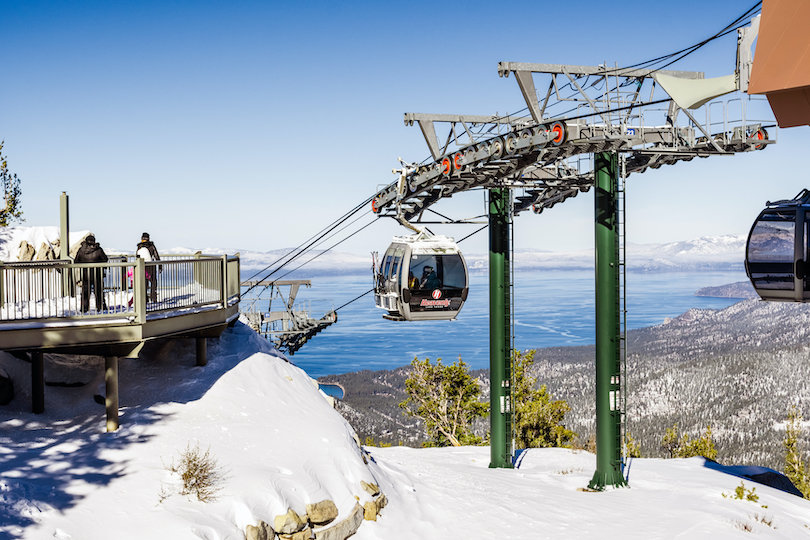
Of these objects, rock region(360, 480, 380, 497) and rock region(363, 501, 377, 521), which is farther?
rock region(360, 480, 380, 497)

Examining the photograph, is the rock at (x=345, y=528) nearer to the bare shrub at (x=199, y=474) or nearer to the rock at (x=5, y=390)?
the bare shrub at (x=199, y=474)

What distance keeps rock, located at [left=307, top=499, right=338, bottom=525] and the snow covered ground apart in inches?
7.4

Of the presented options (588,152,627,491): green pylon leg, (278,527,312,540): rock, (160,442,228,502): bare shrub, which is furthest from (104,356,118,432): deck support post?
(588,152,627,491): green pylon leg

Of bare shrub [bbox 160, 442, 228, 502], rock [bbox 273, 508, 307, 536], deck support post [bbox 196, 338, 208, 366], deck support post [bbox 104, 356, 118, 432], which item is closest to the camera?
bare shrub [bbox 160, 442, 228, 502]

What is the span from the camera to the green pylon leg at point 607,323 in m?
15.4

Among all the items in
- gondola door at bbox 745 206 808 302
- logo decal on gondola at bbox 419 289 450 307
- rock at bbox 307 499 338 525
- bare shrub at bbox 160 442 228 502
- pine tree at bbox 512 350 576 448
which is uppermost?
gondola door at bbox 745 206 808 302

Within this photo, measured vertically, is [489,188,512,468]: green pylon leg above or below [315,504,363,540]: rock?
above

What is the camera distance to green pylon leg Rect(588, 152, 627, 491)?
1541 cm

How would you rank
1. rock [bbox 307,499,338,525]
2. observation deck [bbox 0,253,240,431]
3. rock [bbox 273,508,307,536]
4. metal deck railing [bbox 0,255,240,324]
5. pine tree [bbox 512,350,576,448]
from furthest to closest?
→ pine tree [bbox 512,350,576,448] < metal deck railing [bbox 0,255,240,324] < observation deck [bbox 0,253,240,431] < rock [bbox 307,499,338,525] < rock [bbox 273,508,307,536]

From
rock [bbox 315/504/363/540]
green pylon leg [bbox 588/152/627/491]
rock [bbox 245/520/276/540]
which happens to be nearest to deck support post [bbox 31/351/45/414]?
rock [bbox 245/520/276/540]

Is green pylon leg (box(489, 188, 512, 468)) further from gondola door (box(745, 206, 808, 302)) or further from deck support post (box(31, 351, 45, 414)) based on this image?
deck support post (box(31, 351, 45, 414))

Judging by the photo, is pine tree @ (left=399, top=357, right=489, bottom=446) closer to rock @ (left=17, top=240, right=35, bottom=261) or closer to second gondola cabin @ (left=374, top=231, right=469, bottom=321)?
second gondola cabin @ (left=374, top=231, right=469, bottom=321)

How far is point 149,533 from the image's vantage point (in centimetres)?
895

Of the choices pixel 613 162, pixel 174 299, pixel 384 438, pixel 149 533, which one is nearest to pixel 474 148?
pixel 613 162
